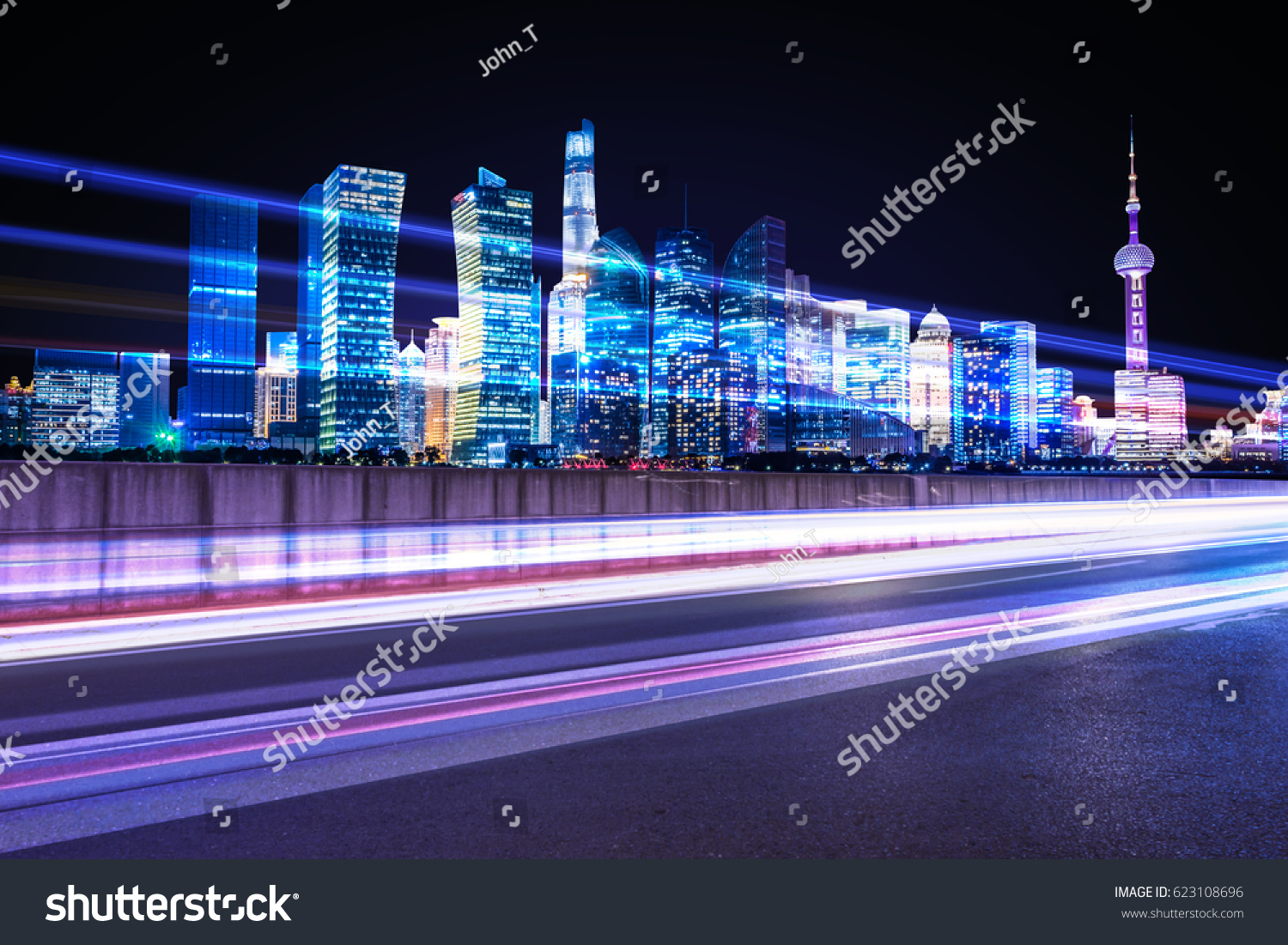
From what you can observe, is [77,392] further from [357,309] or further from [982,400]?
[982,400]

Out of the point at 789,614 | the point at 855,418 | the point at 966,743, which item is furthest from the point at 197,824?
the point at 855,418

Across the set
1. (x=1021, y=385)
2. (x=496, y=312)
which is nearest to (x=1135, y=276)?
(x=1021, y=385)

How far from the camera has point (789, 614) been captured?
9.53 metres

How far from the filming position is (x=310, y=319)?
171375mm

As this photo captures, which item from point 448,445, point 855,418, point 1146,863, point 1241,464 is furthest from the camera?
point 448,445

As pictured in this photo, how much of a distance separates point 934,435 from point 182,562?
17219 cm

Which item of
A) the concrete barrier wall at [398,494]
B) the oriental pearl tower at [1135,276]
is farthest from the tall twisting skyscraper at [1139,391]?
the concrete barrier wall at [398,494]

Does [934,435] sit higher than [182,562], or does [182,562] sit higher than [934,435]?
[934,435]

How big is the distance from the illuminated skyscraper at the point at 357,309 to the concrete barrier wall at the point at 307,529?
4316 inches

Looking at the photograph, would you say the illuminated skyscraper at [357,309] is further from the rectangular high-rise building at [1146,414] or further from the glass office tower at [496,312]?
the rectangular high-rise building at [1146,414]

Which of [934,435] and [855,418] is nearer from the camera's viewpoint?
[855,418]

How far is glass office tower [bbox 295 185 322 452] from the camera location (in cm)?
15212

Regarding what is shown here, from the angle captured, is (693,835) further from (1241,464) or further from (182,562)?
(1241,464)

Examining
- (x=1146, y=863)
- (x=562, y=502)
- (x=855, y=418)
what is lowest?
(x=1146, y=863)
